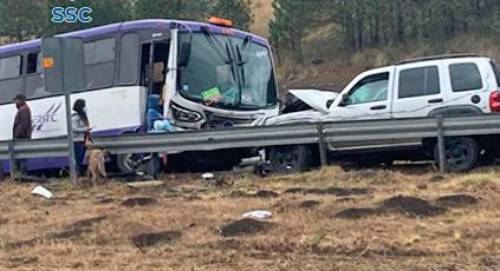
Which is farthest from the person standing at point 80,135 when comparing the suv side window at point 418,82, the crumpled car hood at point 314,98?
the suv side window at point 418,82

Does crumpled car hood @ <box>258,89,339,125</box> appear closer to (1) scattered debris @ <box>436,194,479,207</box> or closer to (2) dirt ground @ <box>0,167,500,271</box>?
(2) dirt ground @ <box>0,167,500,271</box>

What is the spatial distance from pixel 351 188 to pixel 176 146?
375 centimetres

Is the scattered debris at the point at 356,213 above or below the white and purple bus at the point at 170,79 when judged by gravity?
below

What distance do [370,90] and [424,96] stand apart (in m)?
0.99

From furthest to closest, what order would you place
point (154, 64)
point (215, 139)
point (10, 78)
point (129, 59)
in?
point (10, 78)
point (129, 59)
point (154, 64)
point (215, 139)

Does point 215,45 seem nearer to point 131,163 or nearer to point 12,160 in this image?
point 131,163

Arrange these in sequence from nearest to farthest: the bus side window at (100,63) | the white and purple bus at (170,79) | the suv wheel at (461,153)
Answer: the suv wheel at (461,153), the white and purple bus at (170,79), the bus side window at (100,63)

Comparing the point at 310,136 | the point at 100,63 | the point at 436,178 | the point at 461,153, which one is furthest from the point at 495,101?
the point at 100,63

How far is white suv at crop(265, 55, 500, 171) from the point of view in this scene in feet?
45.5

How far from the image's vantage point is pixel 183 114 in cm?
1647

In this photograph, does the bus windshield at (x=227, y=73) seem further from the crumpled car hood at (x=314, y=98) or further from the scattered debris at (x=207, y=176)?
the scattered debris at (x=207, y=176)

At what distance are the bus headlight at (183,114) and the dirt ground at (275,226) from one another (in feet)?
9.91

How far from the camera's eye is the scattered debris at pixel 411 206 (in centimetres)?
966

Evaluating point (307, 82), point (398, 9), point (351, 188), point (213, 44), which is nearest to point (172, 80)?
point (213, 44)
